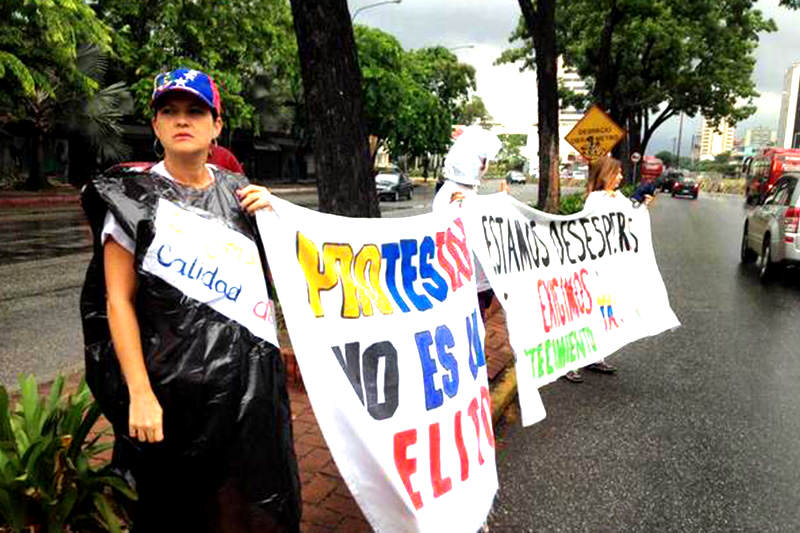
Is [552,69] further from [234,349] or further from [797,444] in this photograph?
[234,349]

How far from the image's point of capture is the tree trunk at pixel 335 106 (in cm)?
471

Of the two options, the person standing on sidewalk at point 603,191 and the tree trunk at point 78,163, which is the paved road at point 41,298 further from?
the tree trunk at point 78,163

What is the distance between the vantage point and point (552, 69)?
12117 mm

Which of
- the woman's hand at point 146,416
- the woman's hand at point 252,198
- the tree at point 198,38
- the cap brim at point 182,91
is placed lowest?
the woman's hand at point 146,416

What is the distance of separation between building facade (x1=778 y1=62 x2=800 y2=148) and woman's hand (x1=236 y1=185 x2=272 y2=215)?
12219cm

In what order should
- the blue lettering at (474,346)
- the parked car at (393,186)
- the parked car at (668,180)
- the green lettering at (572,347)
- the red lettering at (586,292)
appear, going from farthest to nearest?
the parked car at (668,180)
the parked car at (393,186)
the red lettering at (586,292)
the green lettering at (572,347)
the blue lettering at (474,346)

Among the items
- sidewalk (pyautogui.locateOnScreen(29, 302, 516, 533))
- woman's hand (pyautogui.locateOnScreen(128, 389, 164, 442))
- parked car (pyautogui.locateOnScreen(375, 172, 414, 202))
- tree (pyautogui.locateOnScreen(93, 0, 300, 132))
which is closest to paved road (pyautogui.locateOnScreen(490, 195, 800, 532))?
sidewalk (pyautogui.locateOnScreen(29, 302, 516, 533))

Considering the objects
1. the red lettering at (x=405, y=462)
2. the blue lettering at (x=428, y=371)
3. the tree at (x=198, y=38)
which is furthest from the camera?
the tree at (x=198, y=38)

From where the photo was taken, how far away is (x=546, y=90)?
40.2ft

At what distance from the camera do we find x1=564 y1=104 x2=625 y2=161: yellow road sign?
12.4m

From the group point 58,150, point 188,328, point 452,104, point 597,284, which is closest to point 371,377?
point 188,328

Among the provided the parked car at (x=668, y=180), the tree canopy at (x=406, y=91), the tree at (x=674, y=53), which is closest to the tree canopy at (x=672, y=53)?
the tree at (x=674, y=53)

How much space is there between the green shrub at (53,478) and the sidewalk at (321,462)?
84 cm

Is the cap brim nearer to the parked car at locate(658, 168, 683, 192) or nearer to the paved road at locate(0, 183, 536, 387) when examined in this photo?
the paved road at locate(0, 183, 536, 387)
